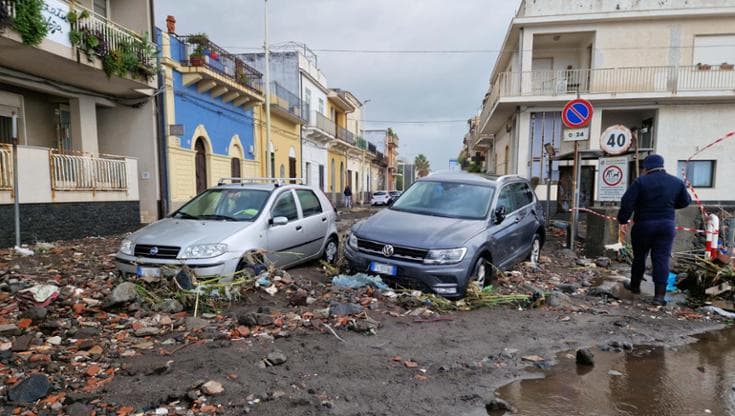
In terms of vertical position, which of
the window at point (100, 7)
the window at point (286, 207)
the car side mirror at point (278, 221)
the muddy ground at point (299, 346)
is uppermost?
the window at point (100, 7)

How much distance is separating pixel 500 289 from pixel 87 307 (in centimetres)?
530

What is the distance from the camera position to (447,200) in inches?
261

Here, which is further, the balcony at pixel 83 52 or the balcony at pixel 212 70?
the balcony at pixel 212 70

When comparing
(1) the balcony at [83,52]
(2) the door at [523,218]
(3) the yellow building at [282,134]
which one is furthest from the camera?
(3) the yellow building at [282,134]

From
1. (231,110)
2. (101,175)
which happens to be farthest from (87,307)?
(231,110)

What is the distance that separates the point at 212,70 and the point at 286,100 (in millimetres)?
8914

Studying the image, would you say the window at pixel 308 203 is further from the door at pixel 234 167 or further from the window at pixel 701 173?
the window at pixel 701 173

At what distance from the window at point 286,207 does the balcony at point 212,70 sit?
1022 centimetres

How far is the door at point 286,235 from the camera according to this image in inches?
252

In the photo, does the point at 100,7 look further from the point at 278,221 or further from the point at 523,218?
the point at 523,218

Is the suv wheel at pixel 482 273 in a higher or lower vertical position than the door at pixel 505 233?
lower

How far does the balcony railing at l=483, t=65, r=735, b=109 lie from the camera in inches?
672

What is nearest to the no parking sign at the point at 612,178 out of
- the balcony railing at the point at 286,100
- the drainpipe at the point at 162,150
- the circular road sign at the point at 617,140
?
the circular road sign at the point at 617,140

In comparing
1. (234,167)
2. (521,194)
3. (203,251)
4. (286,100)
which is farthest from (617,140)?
(286,100)
